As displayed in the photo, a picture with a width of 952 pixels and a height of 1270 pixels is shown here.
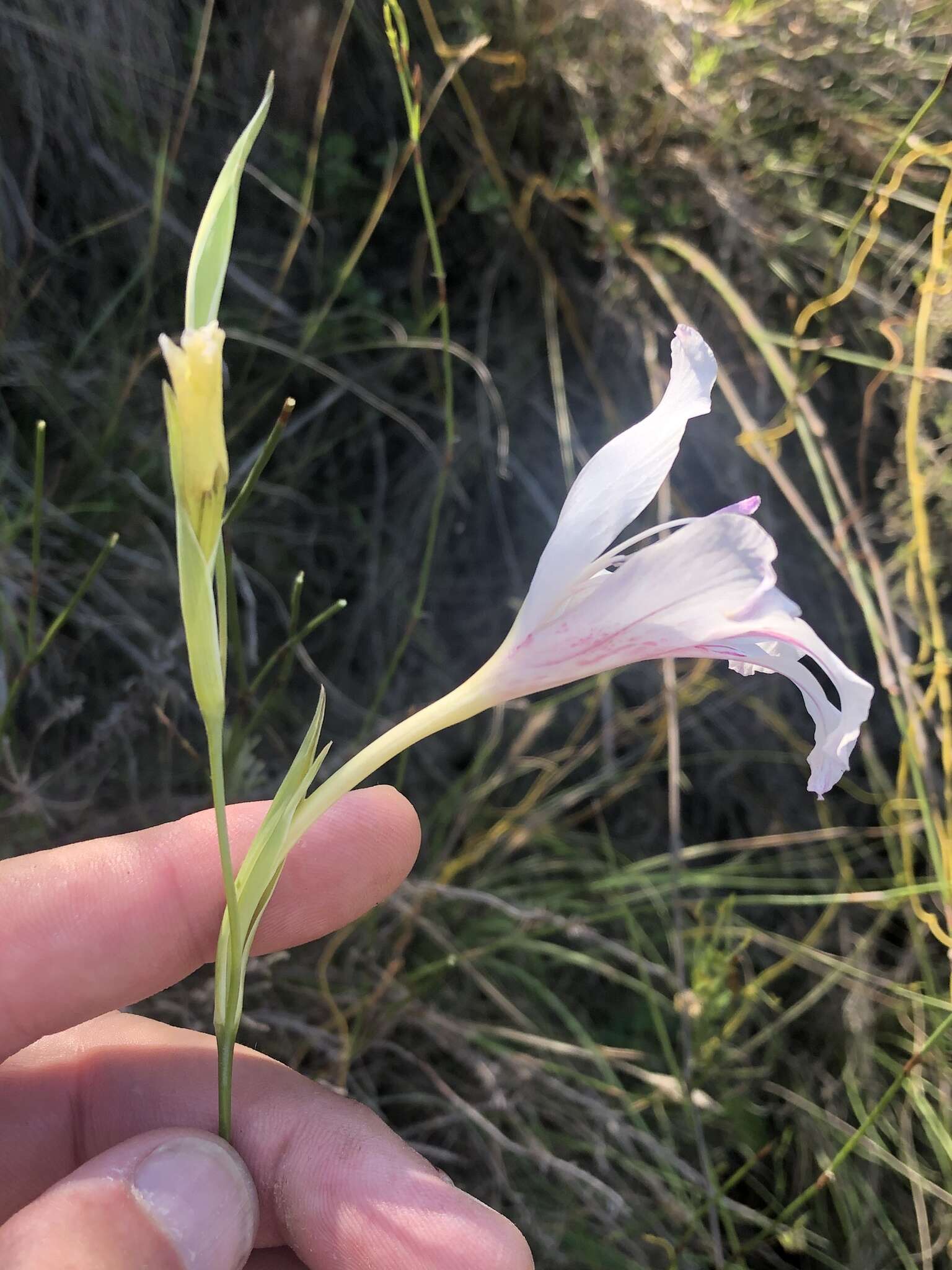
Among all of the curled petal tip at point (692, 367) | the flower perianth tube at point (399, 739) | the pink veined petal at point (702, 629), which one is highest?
the curled petal tip at point (692, 367)

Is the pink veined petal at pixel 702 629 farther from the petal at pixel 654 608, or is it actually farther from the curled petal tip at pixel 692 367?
the curled petal tip at pixel 692 367

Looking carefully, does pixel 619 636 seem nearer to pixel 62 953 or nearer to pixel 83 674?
pixel 62 953

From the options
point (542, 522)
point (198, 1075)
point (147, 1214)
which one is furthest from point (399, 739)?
point (542, 522)

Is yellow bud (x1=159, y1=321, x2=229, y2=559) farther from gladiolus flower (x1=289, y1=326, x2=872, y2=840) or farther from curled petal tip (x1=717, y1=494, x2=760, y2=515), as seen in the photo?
curled petal tip (x1=717, y1=494, x2=760, y2=515)

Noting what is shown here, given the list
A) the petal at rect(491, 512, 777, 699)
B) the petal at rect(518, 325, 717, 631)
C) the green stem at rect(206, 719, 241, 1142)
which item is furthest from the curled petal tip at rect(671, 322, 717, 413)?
the green stem at rect(206, 719, 241, 1142)

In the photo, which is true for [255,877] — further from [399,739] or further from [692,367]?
[692,367]

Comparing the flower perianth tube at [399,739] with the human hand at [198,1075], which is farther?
the human hand at [198,1075]

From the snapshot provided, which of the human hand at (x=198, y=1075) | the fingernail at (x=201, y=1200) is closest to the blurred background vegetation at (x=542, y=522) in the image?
the human hand at (x=198, y=1075)
